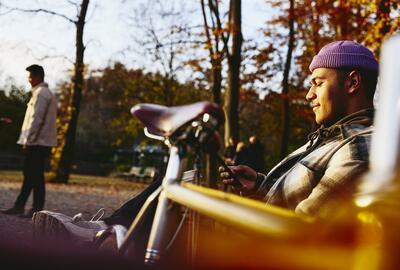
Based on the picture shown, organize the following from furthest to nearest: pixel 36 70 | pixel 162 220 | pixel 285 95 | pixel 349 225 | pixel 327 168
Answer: pixel 285 95 → pixel 36 70 → pixel 327 168 → pixel 162 220 → pixel 349 225

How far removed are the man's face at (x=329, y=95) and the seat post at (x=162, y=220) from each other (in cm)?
111

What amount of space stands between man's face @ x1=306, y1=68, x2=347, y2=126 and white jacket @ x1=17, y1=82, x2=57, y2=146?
612 centimetres

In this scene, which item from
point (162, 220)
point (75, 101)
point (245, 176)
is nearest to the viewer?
point (162, 220)

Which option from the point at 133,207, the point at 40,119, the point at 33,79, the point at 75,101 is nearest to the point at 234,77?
the point at 75,101

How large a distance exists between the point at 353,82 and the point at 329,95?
12 cm

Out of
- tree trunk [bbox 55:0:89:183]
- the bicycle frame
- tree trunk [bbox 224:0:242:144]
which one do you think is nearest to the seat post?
the bicycle frame

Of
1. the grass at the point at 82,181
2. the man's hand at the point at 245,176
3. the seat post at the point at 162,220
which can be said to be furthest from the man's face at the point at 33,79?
the grass at the point at 82,181

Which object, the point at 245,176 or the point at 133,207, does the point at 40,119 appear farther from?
the point at 133,207

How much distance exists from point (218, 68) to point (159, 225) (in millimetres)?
17475

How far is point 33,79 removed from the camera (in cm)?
838

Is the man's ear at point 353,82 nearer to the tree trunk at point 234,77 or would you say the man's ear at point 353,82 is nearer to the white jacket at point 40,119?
the white jacket at point 40,119

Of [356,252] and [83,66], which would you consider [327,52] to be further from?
[83,66]

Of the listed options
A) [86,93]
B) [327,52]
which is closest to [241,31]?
[327,52]

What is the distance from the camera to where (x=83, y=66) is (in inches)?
784
